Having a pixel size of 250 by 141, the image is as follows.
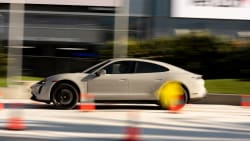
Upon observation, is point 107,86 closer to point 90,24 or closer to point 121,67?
point 121,67

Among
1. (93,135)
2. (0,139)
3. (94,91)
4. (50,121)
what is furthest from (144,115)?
(0,139)

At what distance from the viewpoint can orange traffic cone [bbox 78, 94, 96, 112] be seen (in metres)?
14.6

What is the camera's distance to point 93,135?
33.3 feet

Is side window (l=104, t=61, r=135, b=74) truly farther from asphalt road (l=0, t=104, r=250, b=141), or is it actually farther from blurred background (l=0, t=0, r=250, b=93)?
blurred background (l=0, t=0, r=250, b=93)

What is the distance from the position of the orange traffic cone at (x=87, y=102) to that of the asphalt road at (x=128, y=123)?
0.84 feet

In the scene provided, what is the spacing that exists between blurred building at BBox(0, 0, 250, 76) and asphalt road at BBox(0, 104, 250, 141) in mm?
10093

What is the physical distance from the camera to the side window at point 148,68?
14930mm

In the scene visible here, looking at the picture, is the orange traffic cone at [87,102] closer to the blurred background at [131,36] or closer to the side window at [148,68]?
the side window at [148,68]

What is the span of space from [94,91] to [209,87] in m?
5.17

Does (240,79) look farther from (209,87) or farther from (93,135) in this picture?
(93,135)

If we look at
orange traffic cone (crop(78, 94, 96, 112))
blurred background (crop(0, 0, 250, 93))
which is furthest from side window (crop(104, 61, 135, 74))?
blurred background (crop(0, 0, 250, 93))

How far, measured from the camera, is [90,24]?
27.3 meters

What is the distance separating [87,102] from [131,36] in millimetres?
10287

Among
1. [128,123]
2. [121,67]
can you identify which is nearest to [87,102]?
[121,67]
